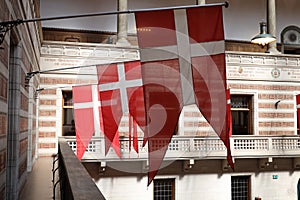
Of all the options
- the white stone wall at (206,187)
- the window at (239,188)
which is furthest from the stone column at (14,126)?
the window at (239,188)

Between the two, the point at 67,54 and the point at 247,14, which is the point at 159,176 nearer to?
the point at 67,54

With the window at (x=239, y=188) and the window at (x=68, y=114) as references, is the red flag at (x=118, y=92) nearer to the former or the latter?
the window at (x=68, y=114)

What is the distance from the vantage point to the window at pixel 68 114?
16.2 m

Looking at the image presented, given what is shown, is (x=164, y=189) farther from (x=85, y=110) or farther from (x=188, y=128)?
(x=85, y=110)

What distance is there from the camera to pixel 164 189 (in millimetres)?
16625

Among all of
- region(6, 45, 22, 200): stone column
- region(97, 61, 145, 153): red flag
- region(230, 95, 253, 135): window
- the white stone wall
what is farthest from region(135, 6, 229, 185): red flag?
region(230, 95, 253, 135): window

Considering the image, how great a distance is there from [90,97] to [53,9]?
11.0 m

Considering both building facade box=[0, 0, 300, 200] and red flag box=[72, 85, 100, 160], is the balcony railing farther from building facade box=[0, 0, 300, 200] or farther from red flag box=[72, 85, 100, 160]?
red flag box=[72, 85, 100, 160]

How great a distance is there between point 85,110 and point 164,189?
843cm

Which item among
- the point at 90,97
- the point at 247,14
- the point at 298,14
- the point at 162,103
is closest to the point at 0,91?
the point at 162,103

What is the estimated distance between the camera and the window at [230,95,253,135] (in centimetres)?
1878

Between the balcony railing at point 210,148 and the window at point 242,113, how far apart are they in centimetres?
182

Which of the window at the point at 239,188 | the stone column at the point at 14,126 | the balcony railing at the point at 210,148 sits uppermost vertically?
the stone column at the point at 14,126

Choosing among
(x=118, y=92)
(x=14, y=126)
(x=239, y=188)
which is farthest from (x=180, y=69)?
(x=239, y=188)
